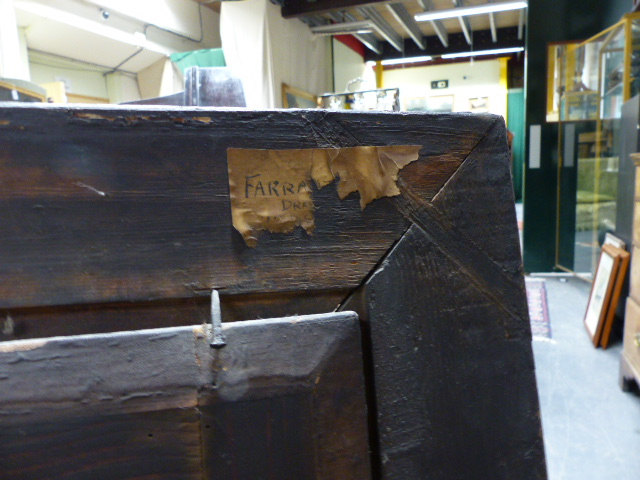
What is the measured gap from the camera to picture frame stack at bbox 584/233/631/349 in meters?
2.28

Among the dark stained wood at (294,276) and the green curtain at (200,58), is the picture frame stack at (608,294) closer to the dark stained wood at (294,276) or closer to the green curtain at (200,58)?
the dark stained wood at (294,276)

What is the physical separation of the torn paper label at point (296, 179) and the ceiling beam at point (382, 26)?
473 cm

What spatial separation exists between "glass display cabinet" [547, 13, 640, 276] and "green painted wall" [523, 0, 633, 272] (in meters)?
0.05

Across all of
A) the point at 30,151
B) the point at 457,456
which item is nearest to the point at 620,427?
the point at 457,456

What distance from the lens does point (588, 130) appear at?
11.1 ft

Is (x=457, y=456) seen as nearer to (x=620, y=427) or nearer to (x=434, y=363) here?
(x=434, y=363)

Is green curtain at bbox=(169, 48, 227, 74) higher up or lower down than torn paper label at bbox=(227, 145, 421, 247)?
higher up

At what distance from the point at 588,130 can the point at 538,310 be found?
56.3 inches

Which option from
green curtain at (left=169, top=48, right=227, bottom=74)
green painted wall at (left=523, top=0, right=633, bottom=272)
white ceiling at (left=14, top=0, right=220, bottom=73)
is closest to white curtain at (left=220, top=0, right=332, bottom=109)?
green curtain at (left=169, top=48, right=227, bottom=74)

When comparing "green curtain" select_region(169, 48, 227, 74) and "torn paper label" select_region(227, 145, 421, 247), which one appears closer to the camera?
"torn paper label" select_region(227, 145, 421, 247)

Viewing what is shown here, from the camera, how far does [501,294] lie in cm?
51

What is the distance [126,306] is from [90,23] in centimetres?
379

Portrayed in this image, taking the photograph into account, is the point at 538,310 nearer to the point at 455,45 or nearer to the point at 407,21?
the point at 407,21

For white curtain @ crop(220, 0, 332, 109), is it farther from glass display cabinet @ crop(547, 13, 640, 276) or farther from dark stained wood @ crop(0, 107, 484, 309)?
dark stained wood @ crop(0, 107, 484, 309)
